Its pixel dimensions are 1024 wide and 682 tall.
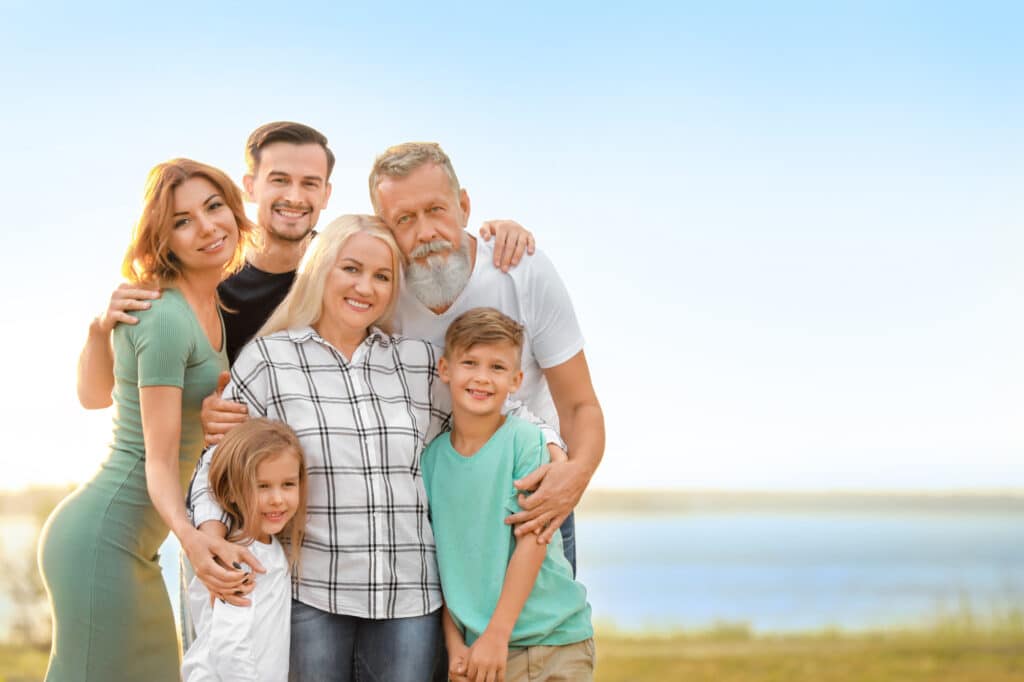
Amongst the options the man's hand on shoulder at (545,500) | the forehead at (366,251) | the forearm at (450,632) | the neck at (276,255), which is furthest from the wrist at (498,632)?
the neck at (276,255)

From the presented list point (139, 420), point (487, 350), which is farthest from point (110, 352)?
point (487, 350)

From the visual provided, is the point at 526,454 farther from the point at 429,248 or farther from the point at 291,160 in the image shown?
the point at 291,160

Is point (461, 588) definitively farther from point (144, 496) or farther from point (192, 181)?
point (192, 181)

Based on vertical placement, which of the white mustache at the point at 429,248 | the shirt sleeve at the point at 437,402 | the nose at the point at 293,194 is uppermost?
the nose at the point at 293,194

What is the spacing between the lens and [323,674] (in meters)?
2.82

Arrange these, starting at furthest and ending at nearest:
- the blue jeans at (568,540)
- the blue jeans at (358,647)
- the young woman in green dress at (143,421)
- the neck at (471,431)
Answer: the blue jeans at (568,540) < the young woman in green dress at (143,421) < the neck at (471,431) < the blue jeans at (358,647)

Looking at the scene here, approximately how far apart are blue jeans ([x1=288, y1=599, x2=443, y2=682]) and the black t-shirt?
4.35 ft

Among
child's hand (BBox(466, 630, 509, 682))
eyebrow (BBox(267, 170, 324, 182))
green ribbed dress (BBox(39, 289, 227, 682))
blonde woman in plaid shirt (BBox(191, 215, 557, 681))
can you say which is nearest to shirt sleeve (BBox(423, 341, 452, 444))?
blonde woman in plaid shirt (BBox(191, 215, 557, 681))

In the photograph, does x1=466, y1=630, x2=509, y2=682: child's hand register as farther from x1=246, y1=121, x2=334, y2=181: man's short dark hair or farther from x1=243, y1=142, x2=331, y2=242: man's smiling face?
x1=246, y1=121, x2=334, y2=181: man's short dark hair

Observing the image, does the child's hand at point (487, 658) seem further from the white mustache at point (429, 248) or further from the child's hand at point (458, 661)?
the white mustache at point (429, 248)

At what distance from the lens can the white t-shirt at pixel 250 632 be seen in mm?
2680

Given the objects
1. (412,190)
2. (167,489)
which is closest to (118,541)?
(167,489)

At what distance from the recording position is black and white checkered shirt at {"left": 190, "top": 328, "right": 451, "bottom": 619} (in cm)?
283

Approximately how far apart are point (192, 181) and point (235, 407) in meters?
0.83
